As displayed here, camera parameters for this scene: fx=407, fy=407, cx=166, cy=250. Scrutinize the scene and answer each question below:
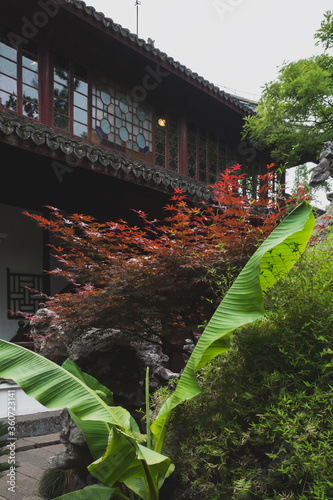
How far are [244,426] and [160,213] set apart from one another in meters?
6.20

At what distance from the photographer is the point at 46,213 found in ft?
24.1

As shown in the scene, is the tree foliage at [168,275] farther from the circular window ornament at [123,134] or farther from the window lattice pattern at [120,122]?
the circular window ornament at [123,134]

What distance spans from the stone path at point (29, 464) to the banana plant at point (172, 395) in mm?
1026

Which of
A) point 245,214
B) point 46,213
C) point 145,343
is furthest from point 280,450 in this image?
point 46,213

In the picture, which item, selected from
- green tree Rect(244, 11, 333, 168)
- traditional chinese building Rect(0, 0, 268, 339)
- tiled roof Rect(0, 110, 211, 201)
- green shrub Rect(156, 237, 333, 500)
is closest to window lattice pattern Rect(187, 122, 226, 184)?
traditional chinese building Rect(0, 0, 268, 339)

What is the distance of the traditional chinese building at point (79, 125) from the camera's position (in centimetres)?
634

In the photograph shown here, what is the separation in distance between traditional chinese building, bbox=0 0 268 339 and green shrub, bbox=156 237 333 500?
11.7 feet

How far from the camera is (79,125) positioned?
26.2 feet

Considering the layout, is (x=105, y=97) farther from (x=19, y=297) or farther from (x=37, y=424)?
(x=37, y=424)

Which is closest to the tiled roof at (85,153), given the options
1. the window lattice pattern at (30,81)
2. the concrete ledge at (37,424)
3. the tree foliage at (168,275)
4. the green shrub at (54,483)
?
the window lattice pattern at (30,81)

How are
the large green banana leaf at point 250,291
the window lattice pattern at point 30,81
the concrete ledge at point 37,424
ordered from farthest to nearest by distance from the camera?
the window lattice pattern at point 30,81 → the concrete ledge at point 37,424 → the large green banana leaf at point 250,291

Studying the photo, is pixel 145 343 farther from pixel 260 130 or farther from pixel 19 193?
pixel 260 130

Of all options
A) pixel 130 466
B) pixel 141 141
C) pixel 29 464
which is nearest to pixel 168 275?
pixel 130 466

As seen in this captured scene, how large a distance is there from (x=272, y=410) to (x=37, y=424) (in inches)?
173
